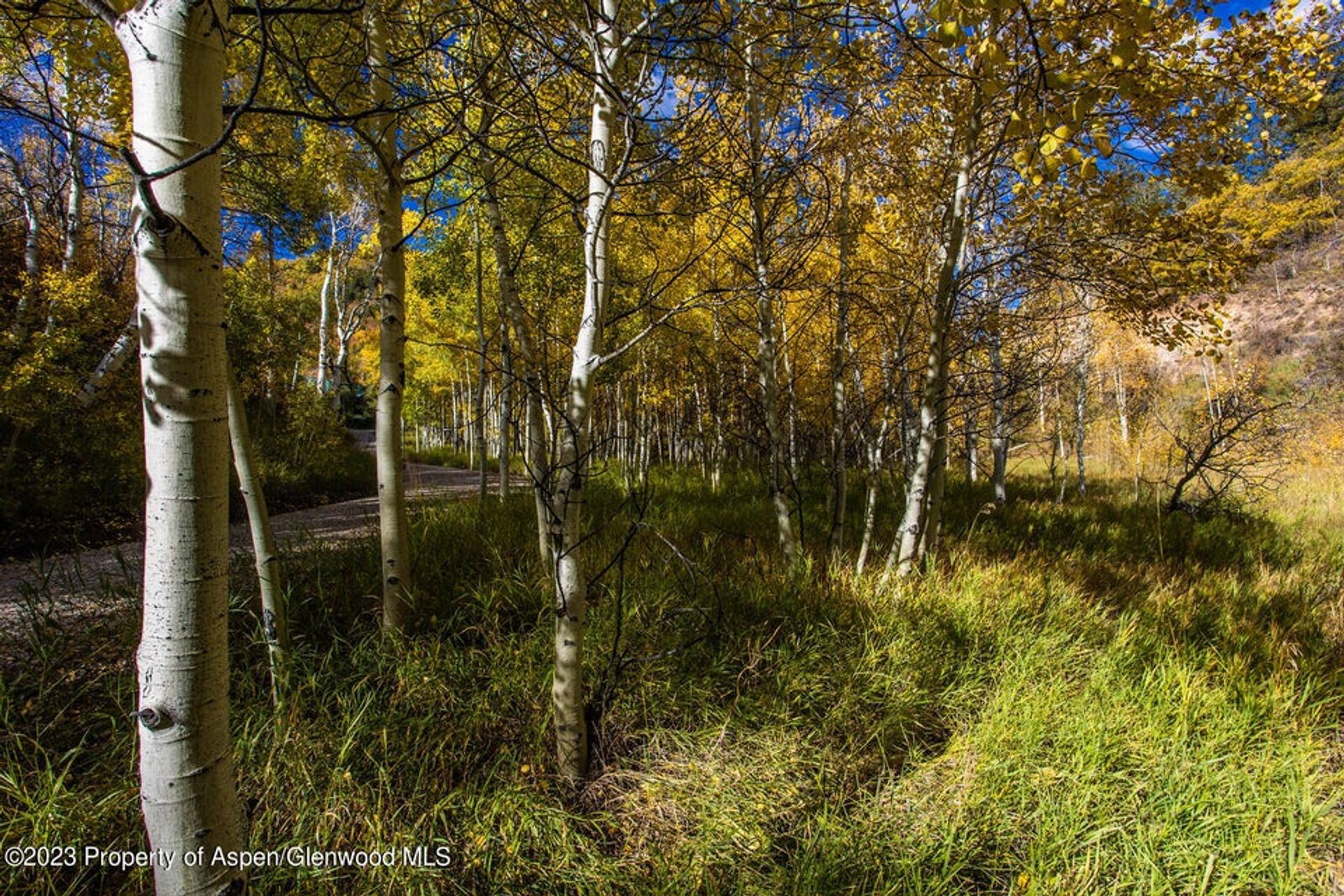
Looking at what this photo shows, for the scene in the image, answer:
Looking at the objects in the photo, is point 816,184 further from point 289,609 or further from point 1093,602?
point 289,609

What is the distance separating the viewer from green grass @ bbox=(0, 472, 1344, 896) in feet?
6.11

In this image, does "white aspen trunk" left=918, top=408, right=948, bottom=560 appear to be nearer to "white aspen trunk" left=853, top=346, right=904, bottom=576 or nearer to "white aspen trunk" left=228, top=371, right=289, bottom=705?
"white aspen trunk" left=853, top=346, right=904, bottom=576

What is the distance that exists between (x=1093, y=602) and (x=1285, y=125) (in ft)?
12.5

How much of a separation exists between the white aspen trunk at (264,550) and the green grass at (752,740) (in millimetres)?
183

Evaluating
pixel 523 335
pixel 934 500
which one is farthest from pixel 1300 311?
pixel 523 335

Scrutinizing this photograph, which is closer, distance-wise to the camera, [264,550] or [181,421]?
[181,421]

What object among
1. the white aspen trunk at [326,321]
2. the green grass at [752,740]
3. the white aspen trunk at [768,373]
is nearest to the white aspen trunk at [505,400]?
the green grass at [752,740]

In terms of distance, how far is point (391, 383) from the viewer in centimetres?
279

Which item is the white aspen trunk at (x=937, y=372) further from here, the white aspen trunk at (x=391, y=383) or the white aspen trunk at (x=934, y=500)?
the white aspen trunk at (x=391, y=383)

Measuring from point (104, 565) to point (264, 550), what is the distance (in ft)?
12.0

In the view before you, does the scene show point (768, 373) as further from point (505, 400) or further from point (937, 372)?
point (505, 400)

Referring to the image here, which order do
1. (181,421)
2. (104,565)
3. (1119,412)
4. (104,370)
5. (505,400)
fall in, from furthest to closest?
1. (1119,412)
2. (104,370)
3. (104,565)
4. (505,400)
5. (181,421)

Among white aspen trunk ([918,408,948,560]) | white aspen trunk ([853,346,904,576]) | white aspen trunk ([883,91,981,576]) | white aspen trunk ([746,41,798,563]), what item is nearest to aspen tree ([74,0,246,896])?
white aspen trunk ([746,41,798,563])

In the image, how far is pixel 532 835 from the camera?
6.48 feet
